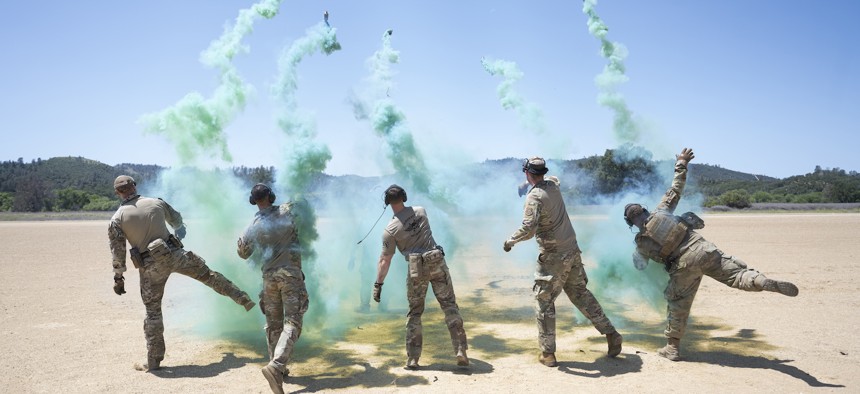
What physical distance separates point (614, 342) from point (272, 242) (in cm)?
459

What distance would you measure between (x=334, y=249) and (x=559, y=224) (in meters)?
6.92

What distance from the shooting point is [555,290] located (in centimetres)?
711

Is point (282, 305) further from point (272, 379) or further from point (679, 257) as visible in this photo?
point (679, 257)

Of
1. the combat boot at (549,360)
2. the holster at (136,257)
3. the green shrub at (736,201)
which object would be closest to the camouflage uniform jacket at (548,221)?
the combat boot at (549,360)

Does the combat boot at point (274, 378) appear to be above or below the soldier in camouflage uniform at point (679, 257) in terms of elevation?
below

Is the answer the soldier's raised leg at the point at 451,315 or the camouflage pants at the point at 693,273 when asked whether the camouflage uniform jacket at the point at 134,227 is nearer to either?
the soldier's raised leg at the point at 451,315

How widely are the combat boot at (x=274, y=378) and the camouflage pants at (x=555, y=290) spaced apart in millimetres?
3226

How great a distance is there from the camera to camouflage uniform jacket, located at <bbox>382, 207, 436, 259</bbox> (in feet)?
23.0

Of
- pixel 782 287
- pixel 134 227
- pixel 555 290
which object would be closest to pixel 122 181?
pixel 134 227

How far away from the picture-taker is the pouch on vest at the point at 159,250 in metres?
7.14

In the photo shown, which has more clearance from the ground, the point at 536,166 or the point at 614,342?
the point at 536,166

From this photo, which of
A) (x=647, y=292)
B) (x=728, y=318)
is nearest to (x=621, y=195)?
(x=647, y=292)

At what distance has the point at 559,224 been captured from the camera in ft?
23.6

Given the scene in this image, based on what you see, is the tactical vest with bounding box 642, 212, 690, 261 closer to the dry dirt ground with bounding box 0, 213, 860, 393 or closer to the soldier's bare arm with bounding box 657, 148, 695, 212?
the soldier's bare arm with bounding box 657, 148, 695, 212
